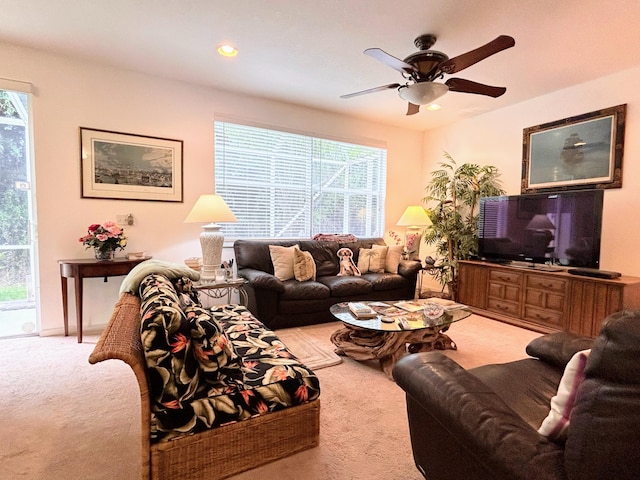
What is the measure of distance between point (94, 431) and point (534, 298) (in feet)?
13.0

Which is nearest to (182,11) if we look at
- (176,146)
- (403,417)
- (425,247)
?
(176,146)

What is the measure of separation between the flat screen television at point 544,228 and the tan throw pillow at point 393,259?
3.37 feet

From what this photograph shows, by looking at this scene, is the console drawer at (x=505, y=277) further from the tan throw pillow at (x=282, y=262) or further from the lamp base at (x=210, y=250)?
the lamp base at (x=210, y=250)

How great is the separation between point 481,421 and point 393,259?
11.0ft

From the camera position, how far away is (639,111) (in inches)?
122

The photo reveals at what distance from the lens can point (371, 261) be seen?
14.0ft

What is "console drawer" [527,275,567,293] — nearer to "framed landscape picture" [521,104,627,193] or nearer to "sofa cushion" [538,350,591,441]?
"framed landscape picture" [521,104,627,193]

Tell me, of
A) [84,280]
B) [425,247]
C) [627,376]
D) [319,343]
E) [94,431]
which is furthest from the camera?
[425,247]

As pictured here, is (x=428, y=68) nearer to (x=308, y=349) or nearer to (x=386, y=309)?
(x=386, y=309)

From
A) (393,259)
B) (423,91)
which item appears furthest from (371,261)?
(423,91)

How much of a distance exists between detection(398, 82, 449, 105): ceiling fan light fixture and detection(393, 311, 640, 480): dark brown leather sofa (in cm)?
198

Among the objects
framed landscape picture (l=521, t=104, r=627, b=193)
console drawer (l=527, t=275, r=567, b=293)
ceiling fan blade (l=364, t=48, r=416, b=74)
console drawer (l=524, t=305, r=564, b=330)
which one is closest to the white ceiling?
ceiling fan blade (l=364, t=48, r=416, b=74)

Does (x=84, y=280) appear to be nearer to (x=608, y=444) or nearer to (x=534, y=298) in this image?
(x=608, y=444)

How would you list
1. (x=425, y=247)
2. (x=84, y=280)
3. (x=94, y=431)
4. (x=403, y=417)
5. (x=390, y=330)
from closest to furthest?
(x=94, y=431) → (x=403, y=417) → (x=390, y=330) → (x=84, y=280) → (x=425, y=247)
